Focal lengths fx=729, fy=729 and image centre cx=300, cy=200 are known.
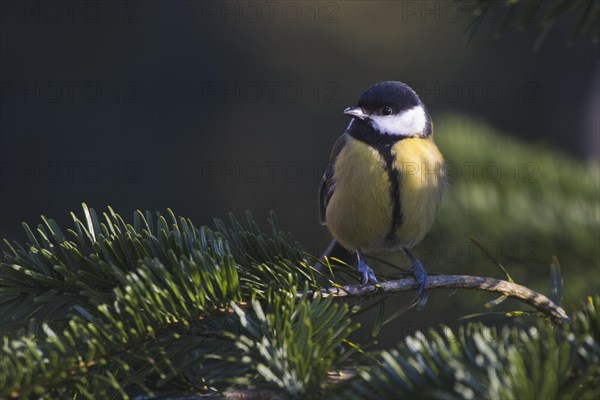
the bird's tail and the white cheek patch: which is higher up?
the white cheek patch

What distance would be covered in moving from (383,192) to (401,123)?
0.35 metres

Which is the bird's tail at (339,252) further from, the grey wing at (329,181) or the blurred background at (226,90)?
the blurred background at (226,90)

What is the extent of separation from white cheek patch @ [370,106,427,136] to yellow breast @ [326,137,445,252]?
64mm

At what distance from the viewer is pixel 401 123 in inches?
116

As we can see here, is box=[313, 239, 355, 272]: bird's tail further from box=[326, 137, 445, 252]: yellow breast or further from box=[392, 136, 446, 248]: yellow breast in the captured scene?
box=[392, 136, 446, 248]: yellow breast

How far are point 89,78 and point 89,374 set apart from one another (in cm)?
870

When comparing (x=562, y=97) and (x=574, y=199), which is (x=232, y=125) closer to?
(x=562, y=97)

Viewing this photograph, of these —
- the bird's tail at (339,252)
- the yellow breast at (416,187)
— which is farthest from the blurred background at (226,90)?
the yellow breast at (416,187)

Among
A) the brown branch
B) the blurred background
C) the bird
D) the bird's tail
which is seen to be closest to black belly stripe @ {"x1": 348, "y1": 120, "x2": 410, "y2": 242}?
the bird

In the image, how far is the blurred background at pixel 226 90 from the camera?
851cm

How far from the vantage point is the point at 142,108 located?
9312 mm

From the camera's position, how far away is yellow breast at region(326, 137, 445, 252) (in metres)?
2.75

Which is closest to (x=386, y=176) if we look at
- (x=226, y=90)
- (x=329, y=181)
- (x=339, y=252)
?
(x=329, y=181)

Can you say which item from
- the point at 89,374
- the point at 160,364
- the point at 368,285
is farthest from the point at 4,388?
the point at 368,285
